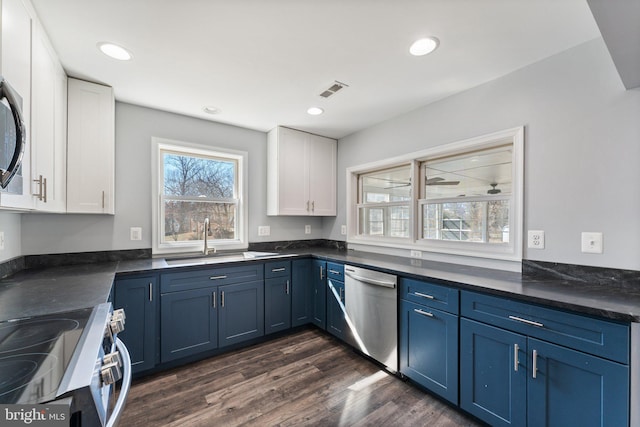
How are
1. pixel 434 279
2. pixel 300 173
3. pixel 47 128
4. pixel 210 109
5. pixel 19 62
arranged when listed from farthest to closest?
pixel 300 173
pixel 210 109
pixel 434 279
pixel 47 128
pixel 19 62

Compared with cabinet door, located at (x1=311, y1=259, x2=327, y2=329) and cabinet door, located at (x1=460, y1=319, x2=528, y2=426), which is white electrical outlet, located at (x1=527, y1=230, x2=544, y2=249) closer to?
cabinet door, located at (x1=460, y1=319, x2=528, y2=426)

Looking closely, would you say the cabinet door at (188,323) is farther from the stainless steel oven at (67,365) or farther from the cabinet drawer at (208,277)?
the stainless steel oven at (67,365)

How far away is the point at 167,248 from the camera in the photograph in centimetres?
272

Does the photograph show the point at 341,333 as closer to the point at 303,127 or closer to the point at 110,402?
the point at 110,402

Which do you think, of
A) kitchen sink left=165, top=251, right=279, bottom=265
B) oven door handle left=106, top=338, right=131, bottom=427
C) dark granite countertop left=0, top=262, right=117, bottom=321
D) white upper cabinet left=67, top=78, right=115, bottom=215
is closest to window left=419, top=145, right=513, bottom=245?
kitchen sink left=165, top=251, right=279, bottom=265

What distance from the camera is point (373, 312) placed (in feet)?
7.45

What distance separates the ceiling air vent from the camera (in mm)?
2195

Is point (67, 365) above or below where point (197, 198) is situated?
below

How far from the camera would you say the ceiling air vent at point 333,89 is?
220 centimetres

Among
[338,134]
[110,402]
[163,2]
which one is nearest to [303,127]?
[338,134]

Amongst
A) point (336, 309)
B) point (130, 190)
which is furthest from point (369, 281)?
point (130, 190)

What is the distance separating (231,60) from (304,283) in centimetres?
224

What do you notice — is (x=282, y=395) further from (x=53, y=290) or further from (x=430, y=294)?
(x=53, y=290)

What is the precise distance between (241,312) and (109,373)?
1.91 metres
